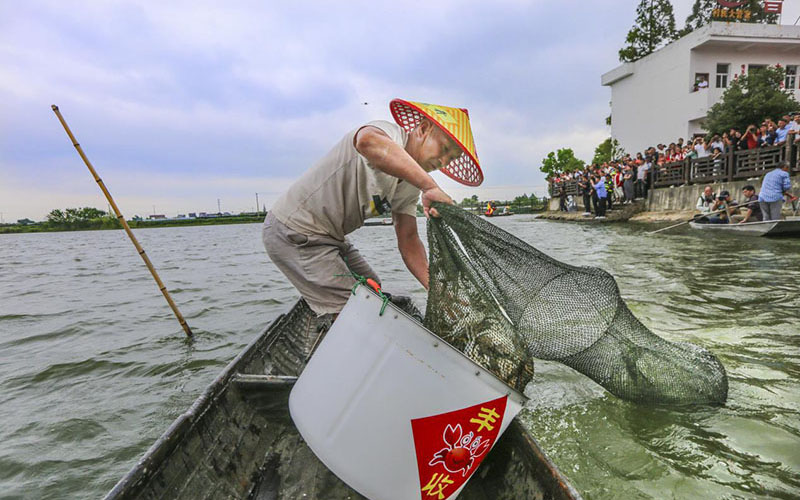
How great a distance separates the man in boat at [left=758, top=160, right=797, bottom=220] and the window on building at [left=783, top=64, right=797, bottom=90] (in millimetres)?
22098

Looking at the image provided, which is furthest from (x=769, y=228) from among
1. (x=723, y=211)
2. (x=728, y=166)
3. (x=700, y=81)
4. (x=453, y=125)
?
(x=700, y=81)

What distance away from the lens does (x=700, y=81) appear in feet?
85.9

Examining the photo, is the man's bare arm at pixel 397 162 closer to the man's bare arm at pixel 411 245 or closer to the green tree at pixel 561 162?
the man's bare arm at pixel 411 245

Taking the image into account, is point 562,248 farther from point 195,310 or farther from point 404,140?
point 404,140

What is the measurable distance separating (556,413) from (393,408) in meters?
1.99

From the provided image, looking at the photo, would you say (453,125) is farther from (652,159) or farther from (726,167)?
(652,159)

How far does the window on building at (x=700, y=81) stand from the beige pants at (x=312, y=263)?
3306cm

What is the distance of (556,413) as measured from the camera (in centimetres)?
282

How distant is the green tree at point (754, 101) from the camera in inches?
832

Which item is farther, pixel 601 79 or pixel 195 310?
pixel 601 79

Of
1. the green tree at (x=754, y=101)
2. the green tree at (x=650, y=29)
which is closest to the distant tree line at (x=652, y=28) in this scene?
the green tree at (x=650, y=29)

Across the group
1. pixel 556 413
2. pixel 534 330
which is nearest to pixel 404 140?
pixel 534 330

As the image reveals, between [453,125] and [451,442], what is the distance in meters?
1.52

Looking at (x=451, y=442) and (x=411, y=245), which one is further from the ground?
(x=411, y=245)
